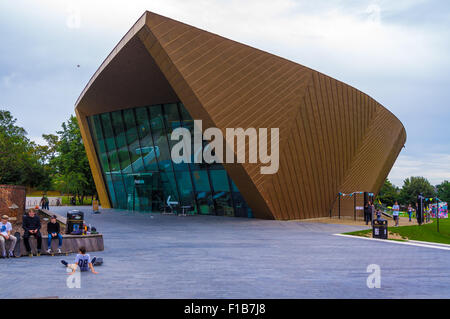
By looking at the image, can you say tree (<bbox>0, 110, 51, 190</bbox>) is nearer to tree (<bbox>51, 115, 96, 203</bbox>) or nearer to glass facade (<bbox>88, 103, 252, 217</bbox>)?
tree (<bbox>51, 115, 96, 203</bbox>)

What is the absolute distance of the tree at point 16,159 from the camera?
35.3 m

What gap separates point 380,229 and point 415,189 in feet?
232

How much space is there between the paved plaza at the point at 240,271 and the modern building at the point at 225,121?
25.4 ft

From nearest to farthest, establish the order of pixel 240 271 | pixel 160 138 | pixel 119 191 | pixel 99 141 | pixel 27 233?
pixel 240 271
pixel 27 233
pixel 160 138
pixel 99 141
pixel 119 191

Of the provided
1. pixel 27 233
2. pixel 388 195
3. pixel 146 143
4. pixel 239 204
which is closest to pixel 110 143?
pixel 146 143

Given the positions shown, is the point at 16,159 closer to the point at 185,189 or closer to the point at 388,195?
the point at 185,189

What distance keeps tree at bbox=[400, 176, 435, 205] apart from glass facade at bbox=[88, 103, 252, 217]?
6254 centimetres

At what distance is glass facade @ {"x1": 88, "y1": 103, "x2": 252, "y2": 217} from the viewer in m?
24.6

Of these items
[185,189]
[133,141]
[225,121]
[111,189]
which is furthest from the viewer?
[111,189]

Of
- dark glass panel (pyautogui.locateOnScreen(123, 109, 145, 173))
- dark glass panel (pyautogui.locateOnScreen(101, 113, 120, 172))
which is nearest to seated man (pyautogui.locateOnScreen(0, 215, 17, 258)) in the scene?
dark glass panel (pyautogui.locateOnScreen(123, 109, 145, 173))

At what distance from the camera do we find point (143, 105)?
27734mm

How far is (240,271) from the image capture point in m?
7.76
